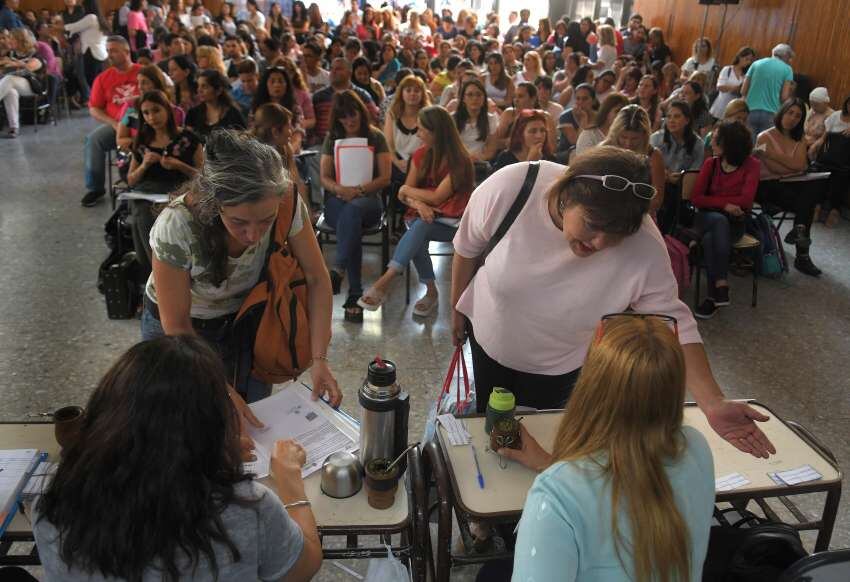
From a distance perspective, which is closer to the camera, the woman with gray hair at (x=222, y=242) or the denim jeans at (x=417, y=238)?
the woman with gray hair at (x=222, y=242)

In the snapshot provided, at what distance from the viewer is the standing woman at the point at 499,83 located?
6898 mm

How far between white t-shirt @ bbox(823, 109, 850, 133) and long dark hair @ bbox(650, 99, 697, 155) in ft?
7.53

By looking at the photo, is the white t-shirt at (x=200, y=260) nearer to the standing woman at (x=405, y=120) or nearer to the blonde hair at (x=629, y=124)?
the blonde hair at (x=629, y=124)

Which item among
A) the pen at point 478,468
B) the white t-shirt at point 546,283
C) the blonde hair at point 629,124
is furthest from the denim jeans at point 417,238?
the pen at point 478,468

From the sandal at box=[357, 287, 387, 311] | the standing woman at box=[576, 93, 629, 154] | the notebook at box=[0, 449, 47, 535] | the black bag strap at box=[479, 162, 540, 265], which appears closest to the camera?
the notebook at box=[0, 449, 47, 535]

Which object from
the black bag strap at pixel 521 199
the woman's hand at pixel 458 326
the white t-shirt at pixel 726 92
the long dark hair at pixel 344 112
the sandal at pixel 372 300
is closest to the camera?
the black bag strap at pixel 521 199

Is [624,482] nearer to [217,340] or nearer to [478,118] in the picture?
[217,340]

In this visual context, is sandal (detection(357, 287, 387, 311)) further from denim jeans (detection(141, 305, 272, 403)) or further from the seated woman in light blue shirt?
the seated woman in light blue shirt

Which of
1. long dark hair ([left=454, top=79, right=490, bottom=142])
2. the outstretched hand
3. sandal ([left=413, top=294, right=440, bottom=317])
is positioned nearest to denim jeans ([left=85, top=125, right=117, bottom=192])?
long dark hair ([left=454, top=79, right=490, bottom=142])

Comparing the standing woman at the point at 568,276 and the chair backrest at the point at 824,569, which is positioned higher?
the standing woman at the point at 568,276

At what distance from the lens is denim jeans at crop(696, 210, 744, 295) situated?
4242 mm

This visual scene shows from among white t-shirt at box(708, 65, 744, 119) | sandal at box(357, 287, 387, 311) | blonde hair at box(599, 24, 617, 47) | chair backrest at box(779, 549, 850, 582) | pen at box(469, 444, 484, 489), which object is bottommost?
sandal at box(357, 287, 387, 311)

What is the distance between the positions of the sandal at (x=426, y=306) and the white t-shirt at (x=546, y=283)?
195 cm

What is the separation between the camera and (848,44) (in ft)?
23.2
